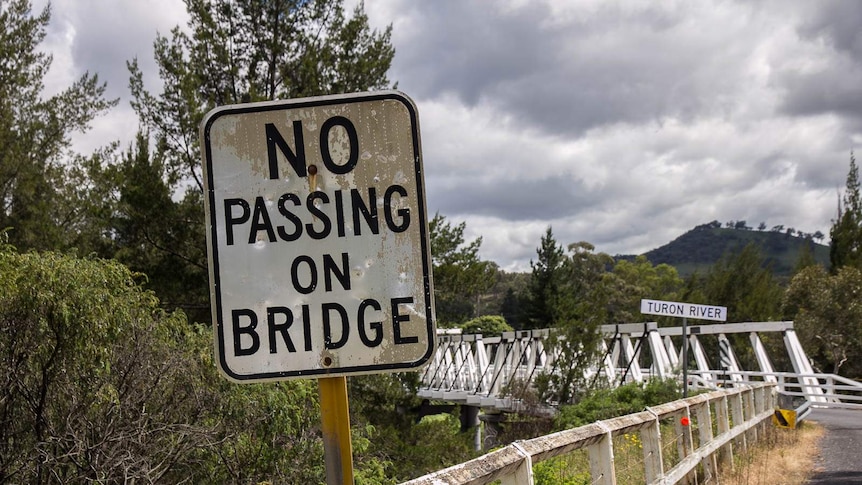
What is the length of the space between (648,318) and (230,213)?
54703mm

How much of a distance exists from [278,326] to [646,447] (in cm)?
513

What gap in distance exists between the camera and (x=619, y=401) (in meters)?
18.8

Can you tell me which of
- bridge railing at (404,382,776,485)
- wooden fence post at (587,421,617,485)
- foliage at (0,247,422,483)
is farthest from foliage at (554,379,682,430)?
wooden fence post at (587,421,617,485)

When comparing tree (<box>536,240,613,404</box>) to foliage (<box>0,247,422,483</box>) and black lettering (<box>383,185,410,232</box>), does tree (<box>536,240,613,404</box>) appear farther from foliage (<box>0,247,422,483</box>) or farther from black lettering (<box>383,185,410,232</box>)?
black lettering (<box>383,185,410,232</box>)

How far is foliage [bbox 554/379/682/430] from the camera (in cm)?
1766

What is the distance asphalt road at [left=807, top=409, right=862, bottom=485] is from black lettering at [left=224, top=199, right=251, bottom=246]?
425 inches

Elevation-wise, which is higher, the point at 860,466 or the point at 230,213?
the point at 230,213

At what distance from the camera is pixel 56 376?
9.20 metres

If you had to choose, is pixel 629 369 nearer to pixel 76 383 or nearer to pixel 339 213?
pixel 76 383

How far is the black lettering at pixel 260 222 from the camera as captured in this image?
236cm

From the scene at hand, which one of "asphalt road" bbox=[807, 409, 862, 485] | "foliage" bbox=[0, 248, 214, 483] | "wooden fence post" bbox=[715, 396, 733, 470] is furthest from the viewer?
"asphalt road" bbox=[807, 409, 862, 485]

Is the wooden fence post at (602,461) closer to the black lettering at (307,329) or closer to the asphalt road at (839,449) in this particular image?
the black lettering at (307,329)

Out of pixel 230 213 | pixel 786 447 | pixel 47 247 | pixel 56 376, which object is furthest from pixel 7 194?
pixel 230 213

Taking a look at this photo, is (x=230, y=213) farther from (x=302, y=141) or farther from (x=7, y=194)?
(x=7, y=194)
